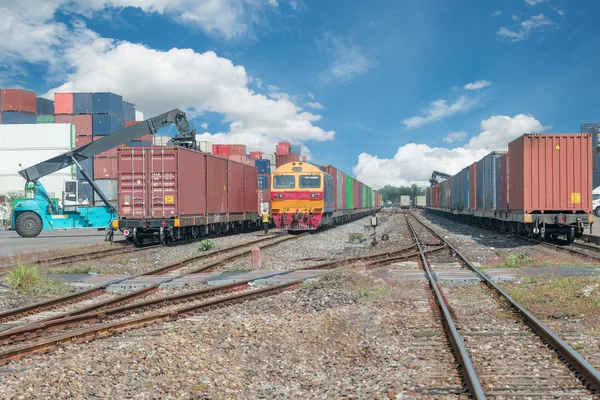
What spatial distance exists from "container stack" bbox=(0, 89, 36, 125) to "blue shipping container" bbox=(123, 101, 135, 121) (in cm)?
1001

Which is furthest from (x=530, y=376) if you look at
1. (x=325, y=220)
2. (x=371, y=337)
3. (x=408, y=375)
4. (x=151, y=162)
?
(x=325, y=220)

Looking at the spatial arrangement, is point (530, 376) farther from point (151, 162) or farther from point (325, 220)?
point (325, 220)

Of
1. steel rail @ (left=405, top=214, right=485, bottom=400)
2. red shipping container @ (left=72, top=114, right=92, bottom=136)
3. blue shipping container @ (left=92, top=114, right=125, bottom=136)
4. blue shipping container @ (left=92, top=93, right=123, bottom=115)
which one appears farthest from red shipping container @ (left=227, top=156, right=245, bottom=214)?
red shipping container @ (left=72, top=114, right=92, bottom=136)

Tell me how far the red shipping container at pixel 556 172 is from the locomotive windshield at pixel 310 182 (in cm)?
926

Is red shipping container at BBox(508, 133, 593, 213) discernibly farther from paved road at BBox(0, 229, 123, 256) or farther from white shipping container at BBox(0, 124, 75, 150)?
white shipping container at BBox(0, 124, 75, 150)

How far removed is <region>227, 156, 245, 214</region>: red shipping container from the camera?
81.4ft

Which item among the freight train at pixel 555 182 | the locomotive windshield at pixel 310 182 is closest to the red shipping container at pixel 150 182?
the locomotive windshield at pixel 310 182

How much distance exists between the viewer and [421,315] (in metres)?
7.21

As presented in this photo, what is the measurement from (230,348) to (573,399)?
133 inches

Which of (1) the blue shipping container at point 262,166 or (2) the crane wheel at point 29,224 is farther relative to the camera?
(1) the blue shipping container at point 262,166

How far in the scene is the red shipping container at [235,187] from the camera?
24797 mm

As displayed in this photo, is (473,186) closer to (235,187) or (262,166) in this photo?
A: (235,187)

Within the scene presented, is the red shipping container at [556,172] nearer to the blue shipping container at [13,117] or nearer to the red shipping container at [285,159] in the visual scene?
the red shipping container at [285,159]

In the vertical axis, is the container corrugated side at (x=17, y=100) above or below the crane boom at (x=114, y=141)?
above
